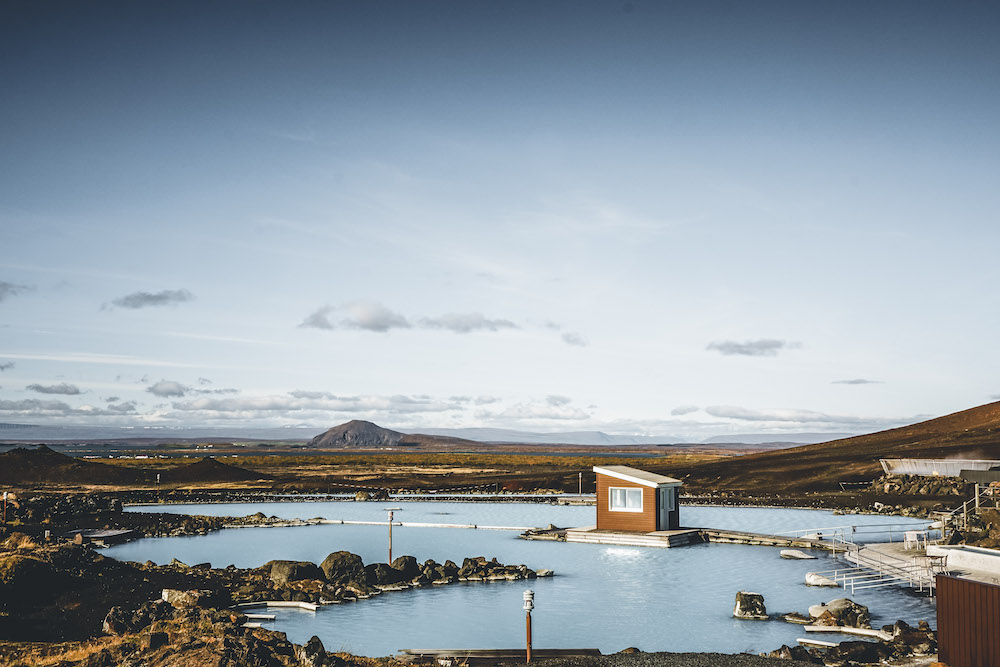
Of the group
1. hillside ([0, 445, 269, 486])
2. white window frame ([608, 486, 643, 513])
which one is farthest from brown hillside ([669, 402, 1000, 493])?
hillside ([0, 445, 269, 486])

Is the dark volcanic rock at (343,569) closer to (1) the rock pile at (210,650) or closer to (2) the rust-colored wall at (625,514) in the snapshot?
(1) the rock pile at (210,650)

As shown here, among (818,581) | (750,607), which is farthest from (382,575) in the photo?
(818,581)

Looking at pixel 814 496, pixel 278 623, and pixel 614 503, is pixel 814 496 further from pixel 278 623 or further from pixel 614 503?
pixel 278 623

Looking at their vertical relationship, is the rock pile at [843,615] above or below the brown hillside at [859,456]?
below

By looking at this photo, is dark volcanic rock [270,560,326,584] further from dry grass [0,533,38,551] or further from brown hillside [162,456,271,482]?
brown hillside [162,456,271,482]

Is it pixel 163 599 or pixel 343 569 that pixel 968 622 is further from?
pixel 343 569

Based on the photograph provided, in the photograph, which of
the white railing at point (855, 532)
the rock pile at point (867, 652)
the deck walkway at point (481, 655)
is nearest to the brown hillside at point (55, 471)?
the white railing at point (855, 532)

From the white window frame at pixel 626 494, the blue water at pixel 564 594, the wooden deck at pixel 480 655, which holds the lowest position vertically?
the blue water at pixel 564 594
